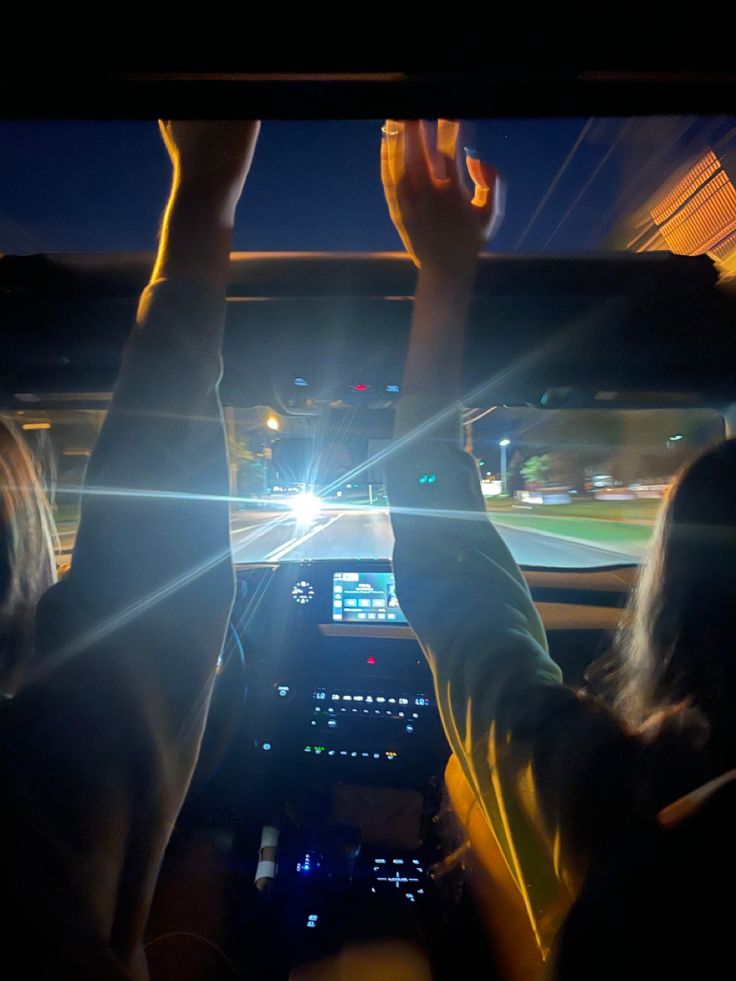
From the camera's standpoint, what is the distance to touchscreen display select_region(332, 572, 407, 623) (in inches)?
104

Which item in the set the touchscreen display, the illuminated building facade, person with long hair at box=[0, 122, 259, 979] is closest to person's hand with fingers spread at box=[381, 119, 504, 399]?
person with long hair at box=[0, 122, 259, 979]

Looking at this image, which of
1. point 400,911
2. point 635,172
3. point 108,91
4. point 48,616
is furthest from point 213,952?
point 635,172

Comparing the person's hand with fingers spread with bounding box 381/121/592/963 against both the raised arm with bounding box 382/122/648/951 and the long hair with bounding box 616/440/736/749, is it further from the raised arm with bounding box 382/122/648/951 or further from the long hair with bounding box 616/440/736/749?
the long hair with bounding box 616/440/736/749

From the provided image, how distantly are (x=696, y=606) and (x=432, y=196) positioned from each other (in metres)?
0.94

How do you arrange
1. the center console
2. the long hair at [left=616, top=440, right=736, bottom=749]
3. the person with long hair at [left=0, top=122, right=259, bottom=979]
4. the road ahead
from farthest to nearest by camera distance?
the road ahead → the center console → the long hair at [left=616, top=440, right=736, bottom=749] → the person with long hair at [left=0, top=122, right=259, bottom=979]

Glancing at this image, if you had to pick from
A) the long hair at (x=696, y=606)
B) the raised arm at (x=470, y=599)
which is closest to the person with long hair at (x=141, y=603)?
the raised arm at (x=470, y=599)

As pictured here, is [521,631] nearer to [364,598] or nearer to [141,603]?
[141,603]

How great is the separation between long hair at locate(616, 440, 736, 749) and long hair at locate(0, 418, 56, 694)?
1383 mm

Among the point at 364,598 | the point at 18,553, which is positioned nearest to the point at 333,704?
the point at 364,598

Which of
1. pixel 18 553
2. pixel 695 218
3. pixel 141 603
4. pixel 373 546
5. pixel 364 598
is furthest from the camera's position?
pixel 373 546

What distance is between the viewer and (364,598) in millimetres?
2676

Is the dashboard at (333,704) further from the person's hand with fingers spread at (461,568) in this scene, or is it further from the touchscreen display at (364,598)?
the person's hand with fingers spread at (461,568)

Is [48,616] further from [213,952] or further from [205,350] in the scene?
[213,952]

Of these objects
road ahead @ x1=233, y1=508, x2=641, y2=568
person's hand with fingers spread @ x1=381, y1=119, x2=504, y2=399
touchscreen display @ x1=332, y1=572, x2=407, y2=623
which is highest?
person's hand with fingers spread @ x1=381, y1=119, x2=504, y2=399
